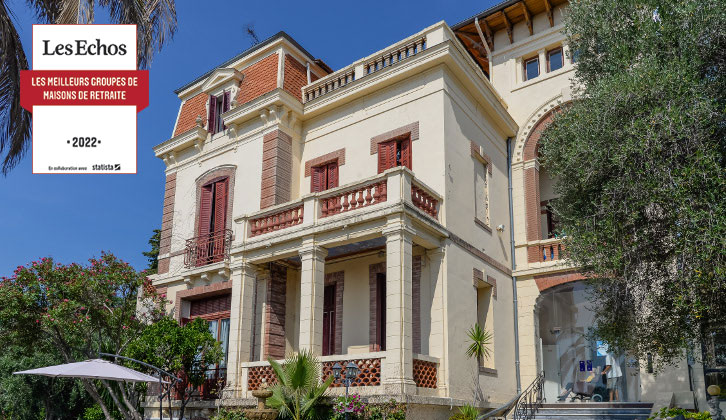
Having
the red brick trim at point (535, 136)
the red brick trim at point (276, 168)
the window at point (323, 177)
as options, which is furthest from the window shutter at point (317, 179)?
the red brick trim at point (535, 136)

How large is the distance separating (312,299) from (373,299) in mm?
2238

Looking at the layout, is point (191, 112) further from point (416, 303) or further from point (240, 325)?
point (416, 303)

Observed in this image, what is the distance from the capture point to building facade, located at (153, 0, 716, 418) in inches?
533

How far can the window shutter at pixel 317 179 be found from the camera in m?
17.3

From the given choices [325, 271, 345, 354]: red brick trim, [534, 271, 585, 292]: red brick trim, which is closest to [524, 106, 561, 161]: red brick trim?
[534, 271, 585, 292]: red brick trim

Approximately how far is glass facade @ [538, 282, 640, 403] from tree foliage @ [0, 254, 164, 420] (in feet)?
37.1

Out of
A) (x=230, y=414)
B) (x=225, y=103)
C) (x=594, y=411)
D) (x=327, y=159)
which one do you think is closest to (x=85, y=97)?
(x=230, y=414)

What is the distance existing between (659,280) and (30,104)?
10.1 meters

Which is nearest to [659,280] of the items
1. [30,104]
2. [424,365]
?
[424,365]

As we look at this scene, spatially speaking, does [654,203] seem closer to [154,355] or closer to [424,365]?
[424,365]

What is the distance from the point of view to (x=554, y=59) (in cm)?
1975

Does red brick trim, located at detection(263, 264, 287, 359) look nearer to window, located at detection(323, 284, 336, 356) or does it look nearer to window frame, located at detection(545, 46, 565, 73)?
window, located at detection(323, 284, 336, 356)

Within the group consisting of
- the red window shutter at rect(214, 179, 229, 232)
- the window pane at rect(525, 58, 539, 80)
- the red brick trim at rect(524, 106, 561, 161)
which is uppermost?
the window pane at rect(525, 58, 539, 80)

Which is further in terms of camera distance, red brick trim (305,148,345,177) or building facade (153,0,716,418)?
red brick trim (305,148,345,177)
